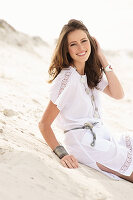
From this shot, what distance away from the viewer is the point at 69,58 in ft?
9.88

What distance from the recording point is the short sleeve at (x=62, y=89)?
277 cm

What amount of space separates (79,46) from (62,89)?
47 centimetres

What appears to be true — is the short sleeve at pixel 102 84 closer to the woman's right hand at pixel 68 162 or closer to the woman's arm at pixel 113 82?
the woman's arm at pixel 113 82

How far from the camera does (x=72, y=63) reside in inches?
119

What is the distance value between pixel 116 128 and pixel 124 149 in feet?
8.43

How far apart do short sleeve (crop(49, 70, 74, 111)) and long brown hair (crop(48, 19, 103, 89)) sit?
0.44ft

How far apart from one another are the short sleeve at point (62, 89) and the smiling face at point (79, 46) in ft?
0.68

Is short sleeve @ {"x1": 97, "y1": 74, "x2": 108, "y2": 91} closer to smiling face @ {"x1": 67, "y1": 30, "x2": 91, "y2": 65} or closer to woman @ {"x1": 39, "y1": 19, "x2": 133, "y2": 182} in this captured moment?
woman @ {"x1": 39, "y1": 19, "x2": 133, "y2": 182}

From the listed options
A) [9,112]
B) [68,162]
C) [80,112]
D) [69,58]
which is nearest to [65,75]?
[69,58]

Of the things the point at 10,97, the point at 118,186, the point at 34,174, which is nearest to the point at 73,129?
the point at 118,186

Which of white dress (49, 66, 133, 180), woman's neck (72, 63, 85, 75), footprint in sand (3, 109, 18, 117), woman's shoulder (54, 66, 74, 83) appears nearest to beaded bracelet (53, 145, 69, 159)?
white dress (49, 66, 133, 180)

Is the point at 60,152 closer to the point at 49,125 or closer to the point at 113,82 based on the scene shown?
the point at 49,125

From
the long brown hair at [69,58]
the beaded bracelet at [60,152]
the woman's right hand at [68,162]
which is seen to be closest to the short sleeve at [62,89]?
the long brown hair at [69,58]

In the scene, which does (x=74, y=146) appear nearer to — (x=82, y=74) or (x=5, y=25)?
(x=82, y=74)
